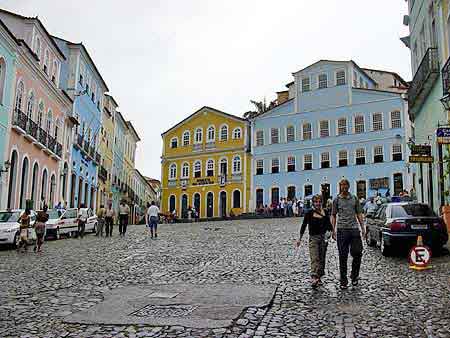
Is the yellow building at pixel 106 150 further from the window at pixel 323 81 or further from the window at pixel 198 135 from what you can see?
the window at pixel 323 81

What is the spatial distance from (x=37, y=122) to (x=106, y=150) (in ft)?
64.9

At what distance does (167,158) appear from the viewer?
63.3 meters

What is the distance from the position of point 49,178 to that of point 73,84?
8.43m

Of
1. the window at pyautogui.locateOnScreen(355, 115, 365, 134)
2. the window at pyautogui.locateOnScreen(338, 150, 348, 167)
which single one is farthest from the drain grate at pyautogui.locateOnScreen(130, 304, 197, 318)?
the window at pyautogui.locateOnScreen(355, 115, 365, 134)

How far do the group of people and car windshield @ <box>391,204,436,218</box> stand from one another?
507 cm

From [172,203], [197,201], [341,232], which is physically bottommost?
[341,232]

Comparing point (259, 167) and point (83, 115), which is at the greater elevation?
point (83, 115)

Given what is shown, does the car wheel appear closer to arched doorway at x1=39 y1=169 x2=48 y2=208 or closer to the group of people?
the group of people

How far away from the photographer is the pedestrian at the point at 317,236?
937 centimetres

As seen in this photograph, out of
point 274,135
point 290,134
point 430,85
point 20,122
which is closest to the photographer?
point 430,85

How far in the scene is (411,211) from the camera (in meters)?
14.3

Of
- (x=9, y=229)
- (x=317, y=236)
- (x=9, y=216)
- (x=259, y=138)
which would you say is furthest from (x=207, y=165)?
(x=317, y=236)

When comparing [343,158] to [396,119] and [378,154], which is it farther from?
[396,119]

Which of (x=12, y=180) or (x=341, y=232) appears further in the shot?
(x=12, y=180)
